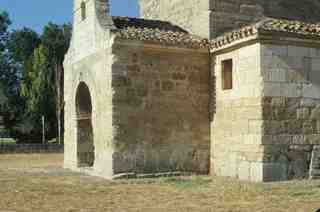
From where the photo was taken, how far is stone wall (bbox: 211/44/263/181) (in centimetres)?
1003

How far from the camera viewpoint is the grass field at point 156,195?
7195 mm

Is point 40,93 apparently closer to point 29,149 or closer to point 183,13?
point 29,149

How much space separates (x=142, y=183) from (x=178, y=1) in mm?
6049

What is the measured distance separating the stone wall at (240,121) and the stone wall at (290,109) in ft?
0.56

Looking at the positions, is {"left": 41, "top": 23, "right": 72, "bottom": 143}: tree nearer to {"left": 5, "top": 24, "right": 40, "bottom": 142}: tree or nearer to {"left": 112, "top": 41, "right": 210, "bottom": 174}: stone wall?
{"left": 5, "top": 24, "right": 40, "bottom": 142}: tree

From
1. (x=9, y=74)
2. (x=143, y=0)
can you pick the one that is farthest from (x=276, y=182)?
(x=9, y=74)

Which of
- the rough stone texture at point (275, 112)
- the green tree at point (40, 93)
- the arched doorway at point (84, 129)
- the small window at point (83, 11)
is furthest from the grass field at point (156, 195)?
the green tree at point (40, 93)

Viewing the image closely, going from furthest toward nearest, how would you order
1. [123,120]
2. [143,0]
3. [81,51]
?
[143,0]
[81,51]
[123,120]

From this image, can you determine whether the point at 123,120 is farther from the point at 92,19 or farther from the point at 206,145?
the point at 92,19

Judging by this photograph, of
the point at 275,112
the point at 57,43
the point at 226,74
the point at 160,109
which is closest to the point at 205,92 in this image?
the point at 226,74

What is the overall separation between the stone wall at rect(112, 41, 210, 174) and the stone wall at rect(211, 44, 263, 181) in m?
0.43

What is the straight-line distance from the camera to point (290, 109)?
10180mm

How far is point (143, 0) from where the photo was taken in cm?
1598

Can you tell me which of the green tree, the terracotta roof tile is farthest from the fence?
the terracotta roof tile
